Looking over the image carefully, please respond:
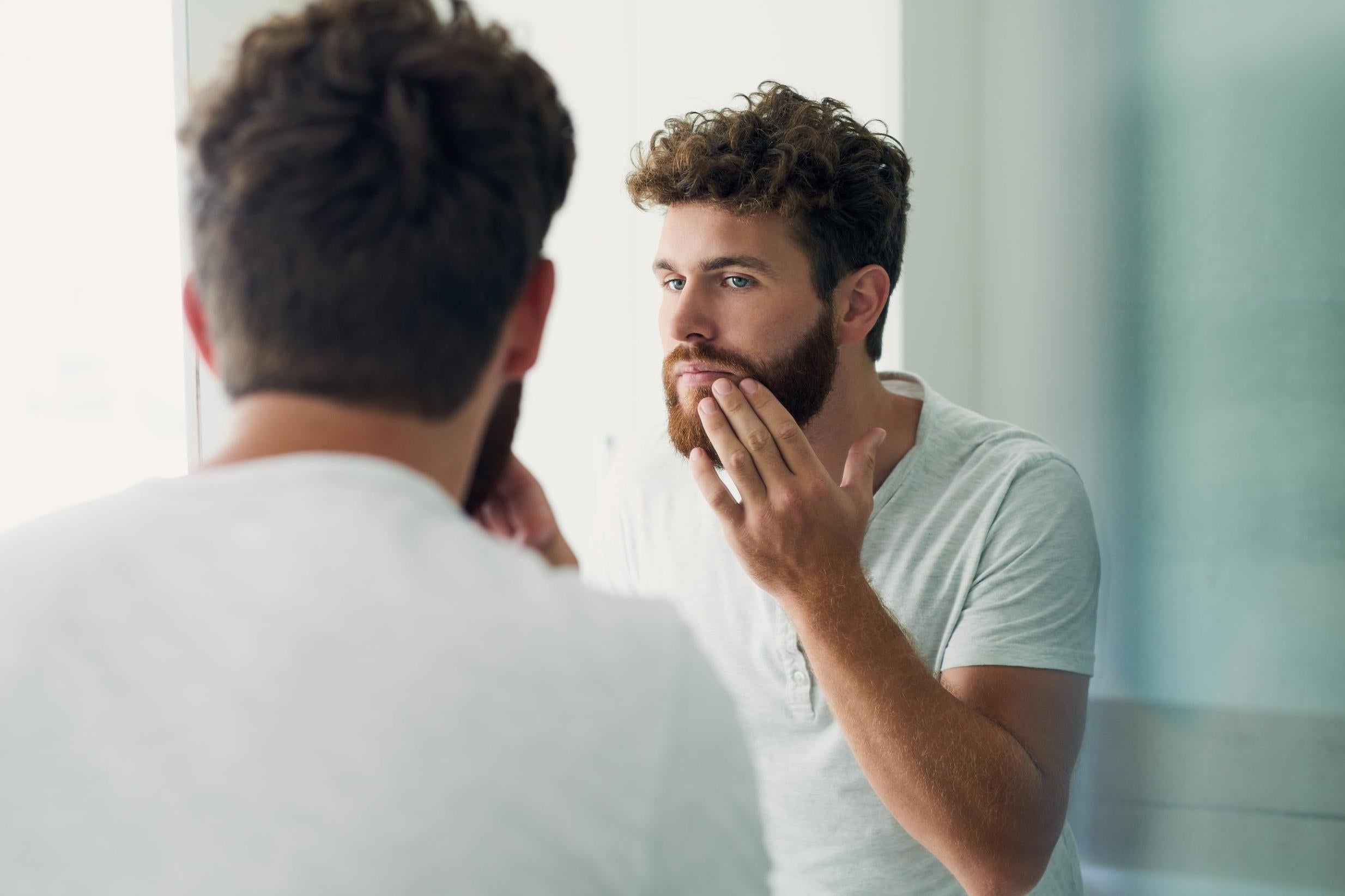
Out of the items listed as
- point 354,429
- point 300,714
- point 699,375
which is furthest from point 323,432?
point 699,375

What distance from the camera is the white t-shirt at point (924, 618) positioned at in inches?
42.1

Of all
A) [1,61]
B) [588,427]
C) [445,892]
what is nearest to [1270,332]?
[588,427]

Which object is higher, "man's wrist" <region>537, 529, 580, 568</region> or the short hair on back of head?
the short hair on back of head

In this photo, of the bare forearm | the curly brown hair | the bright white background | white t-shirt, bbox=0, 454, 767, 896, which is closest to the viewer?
white t-shirt, bbox=0, 454, 767, 896

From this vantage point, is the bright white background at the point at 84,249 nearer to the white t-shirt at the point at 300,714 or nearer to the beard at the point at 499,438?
the beard at the point at 499,438

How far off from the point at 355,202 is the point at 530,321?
11 centimetres

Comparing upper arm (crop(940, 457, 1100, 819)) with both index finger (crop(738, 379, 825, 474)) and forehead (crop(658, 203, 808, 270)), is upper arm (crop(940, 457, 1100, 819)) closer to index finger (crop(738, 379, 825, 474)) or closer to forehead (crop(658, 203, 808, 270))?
index finger (crop(738, 379, 825, 474))

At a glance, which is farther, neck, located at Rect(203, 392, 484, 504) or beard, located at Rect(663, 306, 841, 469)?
beard, located at Rect(663, 306, 841, 469)

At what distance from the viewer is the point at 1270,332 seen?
1.27m

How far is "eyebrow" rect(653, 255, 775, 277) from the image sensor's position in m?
1.19

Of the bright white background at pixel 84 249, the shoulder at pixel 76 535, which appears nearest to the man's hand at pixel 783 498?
the shoulder at pixel 76 535

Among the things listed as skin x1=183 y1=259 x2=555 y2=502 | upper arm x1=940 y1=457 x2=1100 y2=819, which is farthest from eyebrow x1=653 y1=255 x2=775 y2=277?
skin x1=183 y1=259 x2=555 y2=502

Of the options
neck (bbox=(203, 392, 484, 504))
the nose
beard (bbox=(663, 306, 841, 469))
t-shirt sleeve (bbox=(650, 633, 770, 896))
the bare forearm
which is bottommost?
the bare forearm

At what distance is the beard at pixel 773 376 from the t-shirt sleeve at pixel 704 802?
2.42ft
